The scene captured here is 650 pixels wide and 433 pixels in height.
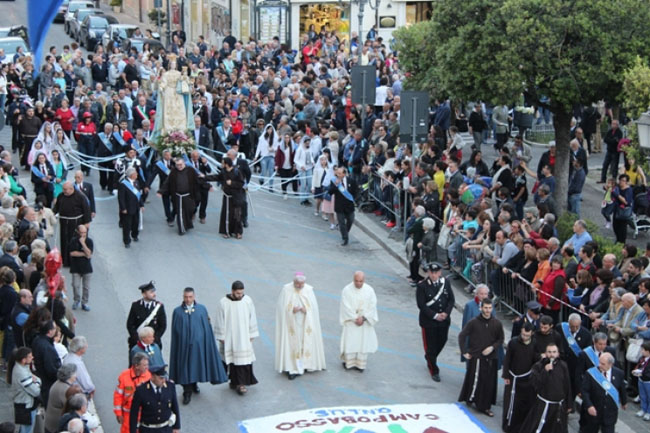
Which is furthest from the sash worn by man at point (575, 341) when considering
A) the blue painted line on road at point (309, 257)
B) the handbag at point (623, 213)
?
the handbag at point (623, 213)

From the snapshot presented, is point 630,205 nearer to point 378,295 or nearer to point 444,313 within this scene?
point 378,295

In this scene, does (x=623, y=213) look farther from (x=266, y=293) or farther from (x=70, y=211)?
(x=70, y=211)

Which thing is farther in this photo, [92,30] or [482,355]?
[92,30]

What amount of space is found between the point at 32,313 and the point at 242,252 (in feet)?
26.6

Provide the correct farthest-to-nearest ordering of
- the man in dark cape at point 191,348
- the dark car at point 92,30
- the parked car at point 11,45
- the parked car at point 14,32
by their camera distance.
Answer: the dark car at point 92,30
the parked car at point 14,32
the parked car at point 11,45
the man in dark cape at point 191,348

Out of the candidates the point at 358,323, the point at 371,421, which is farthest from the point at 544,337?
the point at 358,323

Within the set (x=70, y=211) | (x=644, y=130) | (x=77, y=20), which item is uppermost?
(x=77, y=20)

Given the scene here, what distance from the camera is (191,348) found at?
1415 centimetres

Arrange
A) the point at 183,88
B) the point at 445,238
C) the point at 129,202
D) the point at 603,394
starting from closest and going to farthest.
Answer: the point at 603,394, the point at 445,238, the point at 129,202, the point at 183,88

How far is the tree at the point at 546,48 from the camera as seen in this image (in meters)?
20.8

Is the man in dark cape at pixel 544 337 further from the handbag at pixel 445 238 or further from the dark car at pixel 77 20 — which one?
the dark car at pixel 77 20

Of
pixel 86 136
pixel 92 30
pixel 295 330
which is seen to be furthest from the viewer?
pixel 92 30

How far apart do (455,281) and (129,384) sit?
29.0 feet

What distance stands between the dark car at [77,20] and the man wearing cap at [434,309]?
39.9 m
